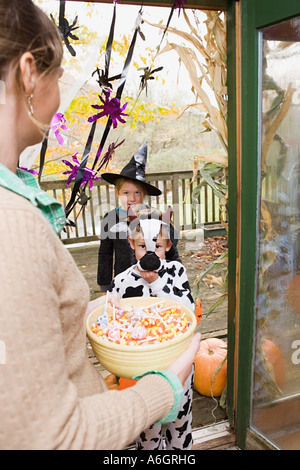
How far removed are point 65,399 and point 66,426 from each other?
5 cm

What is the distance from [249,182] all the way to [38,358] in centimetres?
146

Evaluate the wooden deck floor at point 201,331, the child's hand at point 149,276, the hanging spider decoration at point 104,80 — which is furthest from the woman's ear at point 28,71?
the wooden deck floor at point 201,331

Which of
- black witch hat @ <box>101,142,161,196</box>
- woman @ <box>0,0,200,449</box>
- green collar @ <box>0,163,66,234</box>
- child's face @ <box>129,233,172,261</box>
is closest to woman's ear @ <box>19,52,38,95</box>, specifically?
woman @ <box>0,0,200,449</box>

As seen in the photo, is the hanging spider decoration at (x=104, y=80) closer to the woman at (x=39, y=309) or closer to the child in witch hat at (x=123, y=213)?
the woman at (x=39, y=309)

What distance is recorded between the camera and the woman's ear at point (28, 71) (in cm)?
75

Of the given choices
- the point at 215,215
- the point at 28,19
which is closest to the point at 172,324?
the point at 28,19

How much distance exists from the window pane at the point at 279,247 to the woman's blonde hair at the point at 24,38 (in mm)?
1148

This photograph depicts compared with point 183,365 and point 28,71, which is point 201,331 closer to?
point 183,365

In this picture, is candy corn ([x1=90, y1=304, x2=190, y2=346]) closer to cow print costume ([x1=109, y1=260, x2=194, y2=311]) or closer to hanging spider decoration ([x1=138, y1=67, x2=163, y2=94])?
cow print costume ([x1=109, y1=260, x2=194, y2=311])

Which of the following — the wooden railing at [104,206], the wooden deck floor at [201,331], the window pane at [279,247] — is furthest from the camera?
the wooden railing at [104,206]

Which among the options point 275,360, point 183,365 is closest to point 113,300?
point 183,365

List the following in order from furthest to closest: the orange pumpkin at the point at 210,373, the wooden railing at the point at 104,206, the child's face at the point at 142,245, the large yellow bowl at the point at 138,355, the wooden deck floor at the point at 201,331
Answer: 1. the wooden railing at the point at 104,206
2. the orange pumpkin at the point at 210,373
3. the wooden deck floor at the point at 201,331
4. the child's face at the point at 142,245
5. the large yellow bowl at the point at 138,355

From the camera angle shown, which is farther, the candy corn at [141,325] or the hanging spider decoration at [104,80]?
the hanging spider decoration at [104,80]

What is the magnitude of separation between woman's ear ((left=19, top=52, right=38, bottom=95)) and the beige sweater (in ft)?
0.75
